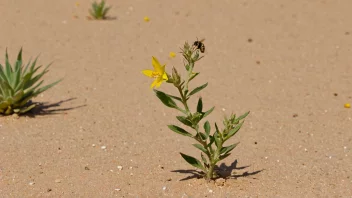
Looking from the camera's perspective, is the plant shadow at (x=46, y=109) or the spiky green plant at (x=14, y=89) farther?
the plant shadow at (x=46, y=109)

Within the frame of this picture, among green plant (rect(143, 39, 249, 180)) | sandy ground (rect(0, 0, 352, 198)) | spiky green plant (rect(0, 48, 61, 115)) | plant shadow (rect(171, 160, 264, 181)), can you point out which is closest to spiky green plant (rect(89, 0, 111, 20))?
sandy ground (rect(0, 0, 352, 198))

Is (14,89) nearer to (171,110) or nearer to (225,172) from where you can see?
(171,110)

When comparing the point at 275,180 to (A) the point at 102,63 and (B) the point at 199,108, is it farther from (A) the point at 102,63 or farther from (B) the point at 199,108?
(A) the point at 102,63

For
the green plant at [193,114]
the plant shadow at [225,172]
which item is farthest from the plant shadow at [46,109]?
the green plant at [193,114]

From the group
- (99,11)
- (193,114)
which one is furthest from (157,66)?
(99,11)

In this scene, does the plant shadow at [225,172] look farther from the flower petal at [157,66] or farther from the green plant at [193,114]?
the flower petal at [157,66]

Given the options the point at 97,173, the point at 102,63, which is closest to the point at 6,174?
the point at 97,173

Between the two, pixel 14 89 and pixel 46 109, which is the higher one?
pixel 14 89

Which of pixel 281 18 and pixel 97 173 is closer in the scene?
pixel 97 173
